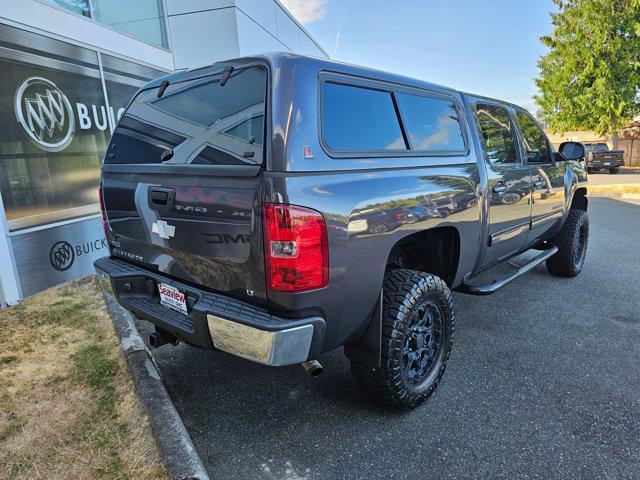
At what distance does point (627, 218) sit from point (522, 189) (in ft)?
21.9

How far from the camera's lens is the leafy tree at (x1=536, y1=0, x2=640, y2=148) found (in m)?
22.4

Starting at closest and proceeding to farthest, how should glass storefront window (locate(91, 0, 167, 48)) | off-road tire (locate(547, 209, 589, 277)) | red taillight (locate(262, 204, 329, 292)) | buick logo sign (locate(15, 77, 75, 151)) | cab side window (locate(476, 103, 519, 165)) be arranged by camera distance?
red taillight (locate(262, 204, 329, 292)), cab side window (locate(476, 103, 519, 165)), buick logo sign (locate(15, 77, 75, 151)), off-road tire (locate(547, 209, 589, 277)), glass storefront window (locate(91, 0, 167, 48))

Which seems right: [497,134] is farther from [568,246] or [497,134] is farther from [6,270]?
[6,270]

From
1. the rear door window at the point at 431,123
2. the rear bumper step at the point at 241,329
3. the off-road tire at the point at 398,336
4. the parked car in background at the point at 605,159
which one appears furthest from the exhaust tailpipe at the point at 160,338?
the parked car in background at the point at 605,159

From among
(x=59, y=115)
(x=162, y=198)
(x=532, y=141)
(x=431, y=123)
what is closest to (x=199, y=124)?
(x=162, y=198)

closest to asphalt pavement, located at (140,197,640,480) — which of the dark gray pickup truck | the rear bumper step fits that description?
the dark gray pickup truck

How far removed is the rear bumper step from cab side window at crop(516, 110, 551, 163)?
3198mm

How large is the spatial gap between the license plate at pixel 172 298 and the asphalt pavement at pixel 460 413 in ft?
2.38

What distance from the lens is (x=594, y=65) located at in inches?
902

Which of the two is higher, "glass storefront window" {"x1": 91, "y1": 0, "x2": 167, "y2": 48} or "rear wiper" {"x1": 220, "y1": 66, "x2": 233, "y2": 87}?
"glass storefront window" {"x1": 91, "y1": 0, "x2": 167, "y2": 48}

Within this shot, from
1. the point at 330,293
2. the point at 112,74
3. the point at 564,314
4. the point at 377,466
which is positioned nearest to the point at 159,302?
the point at 330,293

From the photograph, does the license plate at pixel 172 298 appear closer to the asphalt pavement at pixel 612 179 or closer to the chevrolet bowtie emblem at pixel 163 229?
the chevrolet bowtie emblem at pixel 163 229

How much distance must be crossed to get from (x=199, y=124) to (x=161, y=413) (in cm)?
162

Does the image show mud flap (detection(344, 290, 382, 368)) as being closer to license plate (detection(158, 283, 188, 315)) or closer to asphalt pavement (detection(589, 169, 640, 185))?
license plate (detection(158, 283, 188, 315))
